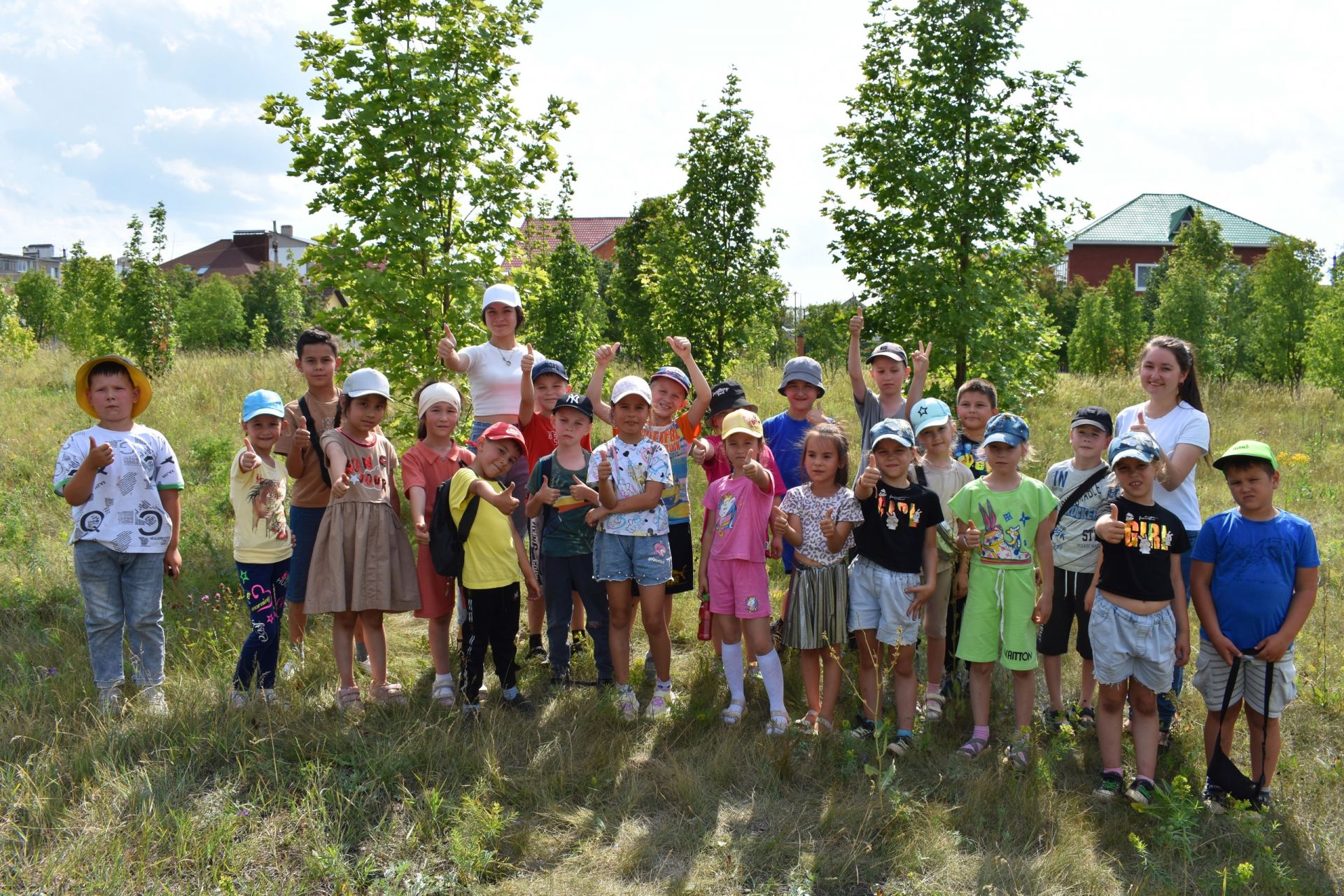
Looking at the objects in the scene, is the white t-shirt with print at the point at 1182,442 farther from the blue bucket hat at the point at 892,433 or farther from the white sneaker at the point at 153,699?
the white sneaker at the point at 153,699

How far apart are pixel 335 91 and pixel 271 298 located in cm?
3081

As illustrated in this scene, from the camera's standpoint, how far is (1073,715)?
4266 mm

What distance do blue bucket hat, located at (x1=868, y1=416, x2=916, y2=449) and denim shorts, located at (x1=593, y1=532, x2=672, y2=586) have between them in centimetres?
126

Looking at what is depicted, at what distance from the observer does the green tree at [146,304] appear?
13.4 metres

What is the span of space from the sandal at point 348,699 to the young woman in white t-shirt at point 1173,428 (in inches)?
163

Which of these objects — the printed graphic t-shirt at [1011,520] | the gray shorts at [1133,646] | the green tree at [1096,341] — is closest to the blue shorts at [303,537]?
the printed graphic t-shirt at [1011,520]

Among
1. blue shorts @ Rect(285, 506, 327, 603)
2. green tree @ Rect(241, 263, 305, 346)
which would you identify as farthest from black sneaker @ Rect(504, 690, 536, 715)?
green tree @ Rect(241, 263, 305, 346)

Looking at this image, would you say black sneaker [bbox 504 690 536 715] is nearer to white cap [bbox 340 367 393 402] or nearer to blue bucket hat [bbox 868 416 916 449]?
white cap [bbox 340 367 393 402]

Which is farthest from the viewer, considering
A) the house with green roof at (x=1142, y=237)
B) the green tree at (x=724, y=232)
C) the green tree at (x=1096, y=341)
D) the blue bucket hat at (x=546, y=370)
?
the house with green roof at (x=1142, y=237)

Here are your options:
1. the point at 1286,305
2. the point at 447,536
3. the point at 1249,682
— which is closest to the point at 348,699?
the point at 447,536

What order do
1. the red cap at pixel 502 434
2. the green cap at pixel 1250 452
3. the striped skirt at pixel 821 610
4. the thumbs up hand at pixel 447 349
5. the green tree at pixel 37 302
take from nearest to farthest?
the green cap at pixel 1250 452, the striped skirt at pixel 821 610, the red cap at pixel 502 434, the thumbs up hand at pixel 447 349, the green tree at pixel 37 302

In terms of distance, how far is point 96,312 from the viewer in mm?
16922

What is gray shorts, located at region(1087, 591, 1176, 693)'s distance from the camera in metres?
3.76

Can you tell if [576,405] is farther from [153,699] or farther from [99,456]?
[153,699]
